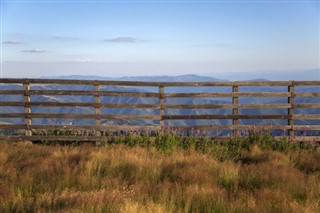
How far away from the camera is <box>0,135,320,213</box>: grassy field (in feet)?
17.5

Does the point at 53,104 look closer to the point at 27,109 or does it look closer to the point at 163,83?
the point at 27,109

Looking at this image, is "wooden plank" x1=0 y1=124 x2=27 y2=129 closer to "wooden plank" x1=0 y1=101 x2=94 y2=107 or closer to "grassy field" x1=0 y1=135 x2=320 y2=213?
"wooden plank" x1=0 y1=101 x2=94 y2=107

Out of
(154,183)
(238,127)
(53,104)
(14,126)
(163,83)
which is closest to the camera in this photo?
(154,183)

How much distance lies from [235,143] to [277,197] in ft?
22.9

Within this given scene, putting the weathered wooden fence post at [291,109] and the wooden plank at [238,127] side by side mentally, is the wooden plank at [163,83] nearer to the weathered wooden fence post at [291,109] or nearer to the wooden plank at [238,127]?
the weathered wooden fence post at [291,109]

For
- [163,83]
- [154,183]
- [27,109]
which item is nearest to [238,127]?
[163,83]

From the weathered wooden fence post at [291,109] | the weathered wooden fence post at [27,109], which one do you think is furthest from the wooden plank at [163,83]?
the weathered wooden fence post at [27,109]

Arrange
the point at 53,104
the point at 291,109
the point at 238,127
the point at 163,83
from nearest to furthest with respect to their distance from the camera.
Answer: the point at 238,127 → the point at 163,83 → the point at 291,109 → the point at 53,104

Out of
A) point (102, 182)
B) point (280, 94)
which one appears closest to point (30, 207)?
point (102, 182)

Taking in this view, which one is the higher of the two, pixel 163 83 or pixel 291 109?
pixel 163 83

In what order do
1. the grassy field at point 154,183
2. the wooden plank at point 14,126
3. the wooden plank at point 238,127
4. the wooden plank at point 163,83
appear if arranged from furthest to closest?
1. the wooden plank at point 14,126
2. the wooden plank at point 163,83
3. the wooden plank at point 238,127
4. the grassy field at point 154,183

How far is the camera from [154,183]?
6.98m

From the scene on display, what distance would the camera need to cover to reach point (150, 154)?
33.4ft

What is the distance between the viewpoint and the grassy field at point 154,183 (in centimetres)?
532
